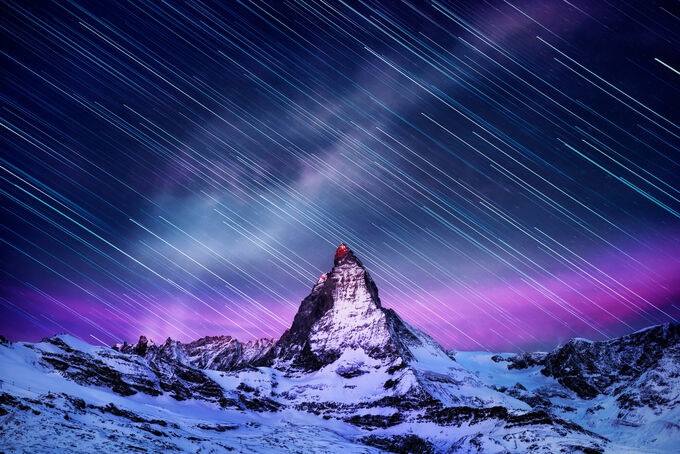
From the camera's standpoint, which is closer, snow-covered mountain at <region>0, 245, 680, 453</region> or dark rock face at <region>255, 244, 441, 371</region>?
snow-covered mountain at <region>0, 245, 680, 453</region>

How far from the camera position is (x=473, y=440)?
76.3 metres

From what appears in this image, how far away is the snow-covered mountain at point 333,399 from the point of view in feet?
159

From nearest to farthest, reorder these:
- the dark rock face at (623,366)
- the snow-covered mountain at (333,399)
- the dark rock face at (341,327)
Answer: the snow-covered mountain at (333,399) < the dark rock face at (341,327) < the dark rock face at (623,366)

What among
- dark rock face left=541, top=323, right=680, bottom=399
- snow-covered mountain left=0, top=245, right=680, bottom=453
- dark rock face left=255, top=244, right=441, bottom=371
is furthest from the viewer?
dark rock face left=541, top=323, right=680, bottom=399

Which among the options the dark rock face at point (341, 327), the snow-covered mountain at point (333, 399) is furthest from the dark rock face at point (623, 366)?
the dark rock face at point (341, 327)

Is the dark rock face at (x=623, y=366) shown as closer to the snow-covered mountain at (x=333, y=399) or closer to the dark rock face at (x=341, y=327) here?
the snow-covered mountain at (x=333, y=399)

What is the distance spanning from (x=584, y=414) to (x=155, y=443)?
17733cm

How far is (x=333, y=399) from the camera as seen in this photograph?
384ft

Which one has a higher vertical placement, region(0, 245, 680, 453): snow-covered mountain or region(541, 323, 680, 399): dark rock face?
region(541, 323, 680, 399): dark rock face

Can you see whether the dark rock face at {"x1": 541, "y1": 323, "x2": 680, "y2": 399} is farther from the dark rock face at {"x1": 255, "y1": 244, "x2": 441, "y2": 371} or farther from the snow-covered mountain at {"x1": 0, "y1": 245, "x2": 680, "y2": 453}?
the dark rock face at {"x1": 255, "y1": 244, "x2": 441, "y2": 371}

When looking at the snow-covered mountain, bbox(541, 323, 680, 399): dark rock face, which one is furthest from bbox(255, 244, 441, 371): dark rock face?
bbox(541, 323, 680, 399): dark rock face

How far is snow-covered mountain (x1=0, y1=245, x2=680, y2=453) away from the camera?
1907 inches

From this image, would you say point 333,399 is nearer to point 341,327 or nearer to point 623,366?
point 341,327

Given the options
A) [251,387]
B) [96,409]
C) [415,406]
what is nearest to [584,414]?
[415,406]
